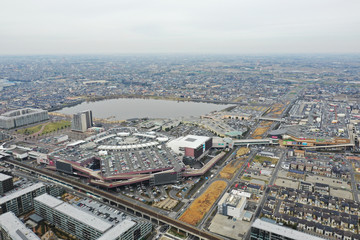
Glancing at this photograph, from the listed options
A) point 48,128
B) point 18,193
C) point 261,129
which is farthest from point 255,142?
point 48,128

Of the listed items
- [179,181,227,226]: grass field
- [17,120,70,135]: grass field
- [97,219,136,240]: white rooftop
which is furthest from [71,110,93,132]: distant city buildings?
[97,219,136,240]: white rooftop

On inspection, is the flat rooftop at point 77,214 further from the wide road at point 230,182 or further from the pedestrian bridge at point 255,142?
the pedestrian bridge at point 255,142

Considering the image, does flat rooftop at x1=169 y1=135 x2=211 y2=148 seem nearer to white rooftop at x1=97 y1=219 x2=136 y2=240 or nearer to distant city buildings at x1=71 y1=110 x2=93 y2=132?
white rooftop at x1=97 y1=219 x2=136 y2=240

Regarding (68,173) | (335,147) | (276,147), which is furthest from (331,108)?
(68,173)

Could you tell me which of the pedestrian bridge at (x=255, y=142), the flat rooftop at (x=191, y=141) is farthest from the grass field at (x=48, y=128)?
the pedestrian bridge at (x=255, y=142)

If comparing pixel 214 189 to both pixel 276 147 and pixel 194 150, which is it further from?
pixel 276 147

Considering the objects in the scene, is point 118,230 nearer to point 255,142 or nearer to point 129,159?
point 129,159
